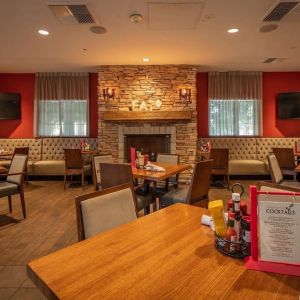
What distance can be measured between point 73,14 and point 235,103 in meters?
4.56

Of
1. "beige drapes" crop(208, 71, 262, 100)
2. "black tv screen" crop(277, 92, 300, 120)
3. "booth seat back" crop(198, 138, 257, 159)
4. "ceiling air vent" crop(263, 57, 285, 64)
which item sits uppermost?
"ceiling air vent" crop(263, 57, 285, 64)

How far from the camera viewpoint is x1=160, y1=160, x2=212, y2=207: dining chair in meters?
2.39

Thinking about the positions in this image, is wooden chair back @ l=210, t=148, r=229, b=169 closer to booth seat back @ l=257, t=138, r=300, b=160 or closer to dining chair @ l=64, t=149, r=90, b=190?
booth seat back @ l=257, t=138, r=300, b=160

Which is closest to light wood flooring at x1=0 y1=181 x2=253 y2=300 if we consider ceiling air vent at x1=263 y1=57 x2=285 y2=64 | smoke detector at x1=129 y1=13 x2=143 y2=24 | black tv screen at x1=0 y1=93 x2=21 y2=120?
black tv screen at x1=0 y1=93 x2=21 y2=120

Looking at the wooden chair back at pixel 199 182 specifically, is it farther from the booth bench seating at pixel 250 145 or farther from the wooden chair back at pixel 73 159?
the booth bench seating at pixel 250 145

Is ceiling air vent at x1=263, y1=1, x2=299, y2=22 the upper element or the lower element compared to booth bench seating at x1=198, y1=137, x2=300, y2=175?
upper

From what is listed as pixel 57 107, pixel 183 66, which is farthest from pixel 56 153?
pixel 183 66

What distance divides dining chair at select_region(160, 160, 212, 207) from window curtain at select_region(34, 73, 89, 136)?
4.40m

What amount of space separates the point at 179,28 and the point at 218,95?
3035 mm

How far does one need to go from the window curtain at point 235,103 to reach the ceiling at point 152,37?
38cm

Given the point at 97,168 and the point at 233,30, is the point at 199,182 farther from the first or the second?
the point at 233,30

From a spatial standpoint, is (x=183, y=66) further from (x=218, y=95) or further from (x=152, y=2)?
(x=152, y=2)

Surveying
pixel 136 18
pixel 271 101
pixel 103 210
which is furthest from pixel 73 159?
pixel 271 101

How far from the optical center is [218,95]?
6387 millimetres
